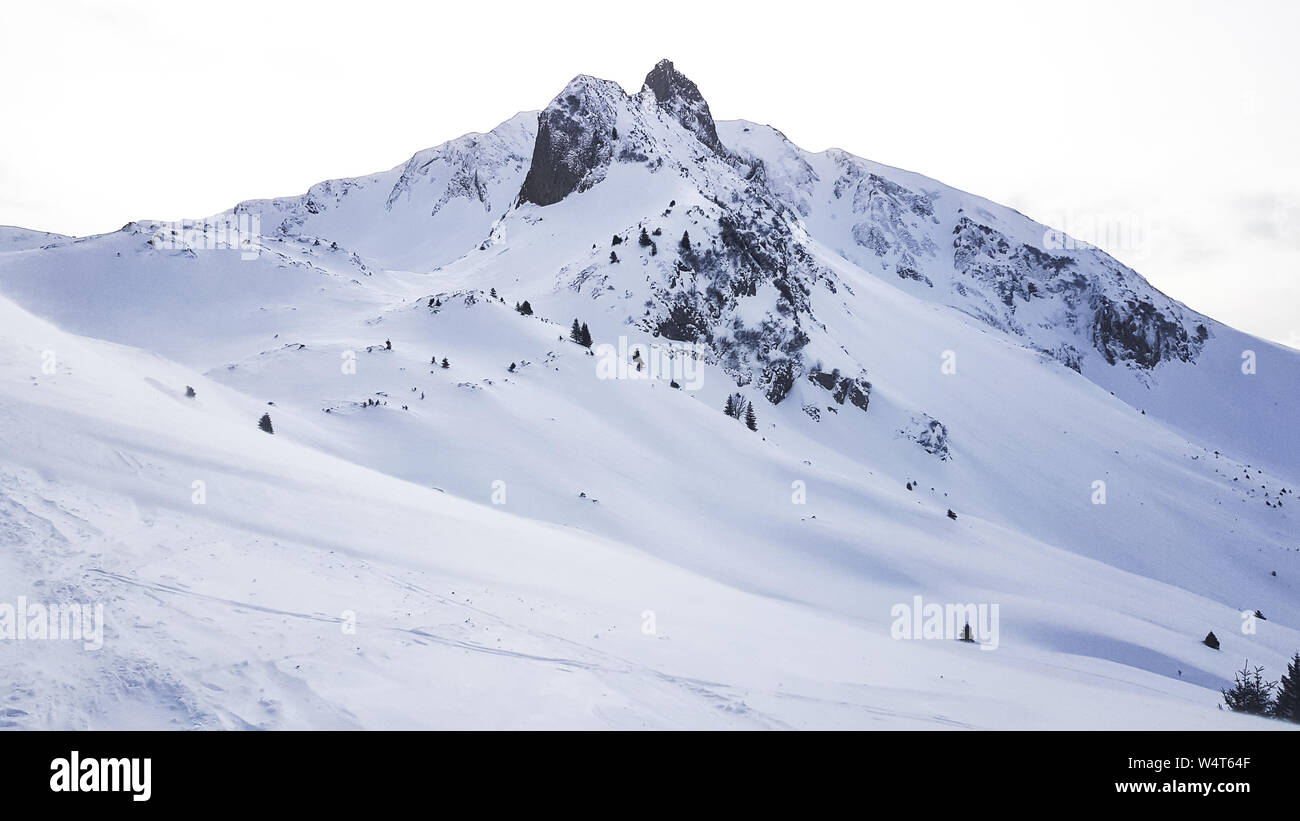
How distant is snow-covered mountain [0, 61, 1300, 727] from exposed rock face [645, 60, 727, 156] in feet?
38.9

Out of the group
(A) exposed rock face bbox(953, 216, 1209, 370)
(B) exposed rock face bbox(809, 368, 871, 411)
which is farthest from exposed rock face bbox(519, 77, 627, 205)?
(A) exposed rock face bbox(953, 216, 1209, 370)

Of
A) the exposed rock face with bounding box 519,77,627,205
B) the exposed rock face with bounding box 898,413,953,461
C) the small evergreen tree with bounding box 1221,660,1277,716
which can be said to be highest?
the exposed rock face with bounding box 519,77,627,205

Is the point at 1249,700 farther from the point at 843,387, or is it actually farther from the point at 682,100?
the point at 682,100

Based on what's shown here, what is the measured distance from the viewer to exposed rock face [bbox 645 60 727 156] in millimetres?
107812

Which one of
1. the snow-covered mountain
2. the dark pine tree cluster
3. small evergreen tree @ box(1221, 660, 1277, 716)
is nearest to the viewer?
the snow-covered mountain

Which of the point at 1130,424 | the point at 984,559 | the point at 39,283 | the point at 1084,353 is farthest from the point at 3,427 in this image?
the point at 1084,353

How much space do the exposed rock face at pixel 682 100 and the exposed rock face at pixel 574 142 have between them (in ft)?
75.5

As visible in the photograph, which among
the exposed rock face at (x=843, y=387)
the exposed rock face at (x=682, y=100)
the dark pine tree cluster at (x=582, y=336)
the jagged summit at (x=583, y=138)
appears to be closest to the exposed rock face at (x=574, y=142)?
the jagged summit at (x=583, y=138)

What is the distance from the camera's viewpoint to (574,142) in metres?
82.4

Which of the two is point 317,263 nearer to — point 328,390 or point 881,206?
point 328,390

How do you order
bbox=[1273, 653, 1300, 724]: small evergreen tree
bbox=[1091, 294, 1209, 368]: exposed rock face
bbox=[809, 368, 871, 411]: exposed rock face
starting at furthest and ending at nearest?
bbox=[1091, 294, 1209, 368]: exposed rock face → bbox=[809, 368, 871, 411]: exposed rock face → bbox=[1273, 653, 1300, 724]: small evergreen tree

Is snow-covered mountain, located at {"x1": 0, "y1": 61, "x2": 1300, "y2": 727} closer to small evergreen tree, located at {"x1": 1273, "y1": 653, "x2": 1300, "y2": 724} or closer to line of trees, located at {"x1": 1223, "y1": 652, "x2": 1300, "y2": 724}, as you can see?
line of trees, located at {"x1": 1223, "y1": 652, "x2": 1300, "y2": 724}

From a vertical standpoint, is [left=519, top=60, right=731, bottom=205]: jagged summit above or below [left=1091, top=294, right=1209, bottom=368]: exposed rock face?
above

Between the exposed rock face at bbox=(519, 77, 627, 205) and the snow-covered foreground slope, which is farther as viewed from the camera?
the exposed rock face at bbox=(519, 77, 627, 205)
